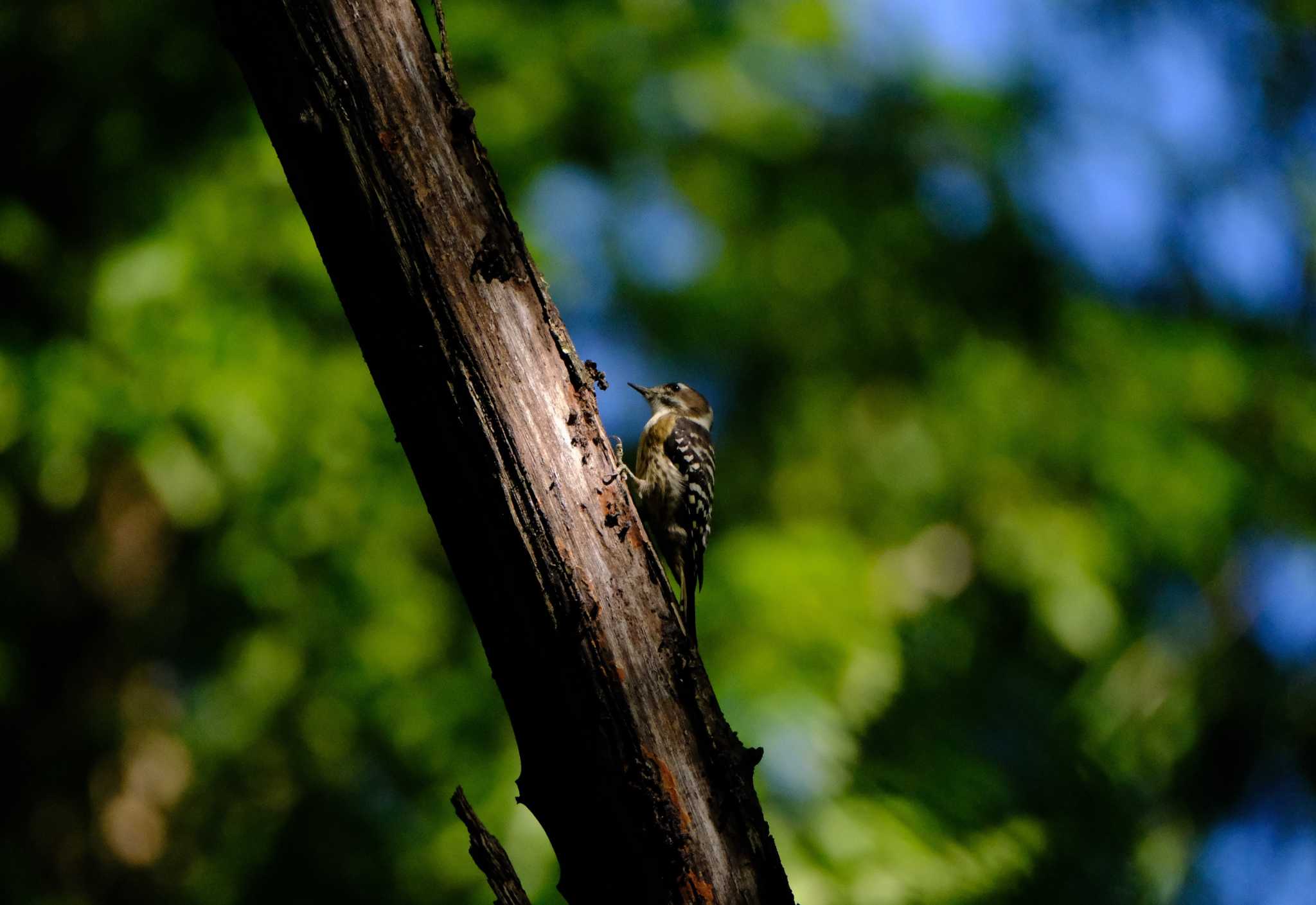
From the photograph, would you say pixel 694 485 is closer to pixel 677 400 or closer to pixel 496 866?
pixel 677 400

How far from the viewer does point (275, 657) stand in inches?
256

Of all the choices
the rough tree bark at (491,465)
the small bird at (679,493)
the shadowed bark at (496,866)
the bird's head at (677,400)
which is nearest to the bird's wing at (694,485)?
the small bird at (679,493)

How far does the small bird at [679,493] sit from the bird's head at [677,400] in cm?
37

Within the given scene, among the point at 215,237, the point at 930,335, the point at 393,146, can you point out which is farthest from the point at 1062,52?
the point at 393,146

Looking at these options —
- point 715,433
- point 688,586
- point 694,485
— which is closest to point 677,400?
point 694,485

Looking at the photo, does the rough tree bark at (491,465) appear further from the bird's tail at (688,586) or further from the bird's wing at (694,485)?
the bird's wing at (694,485)

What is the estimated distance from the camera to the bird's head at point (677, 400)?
597cm

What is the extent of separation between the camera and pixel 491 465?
2.13 metres

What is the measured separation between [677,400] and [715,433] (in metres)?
3.40

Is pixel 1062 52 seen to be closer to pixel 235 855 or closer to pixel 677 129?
pixel 677 129

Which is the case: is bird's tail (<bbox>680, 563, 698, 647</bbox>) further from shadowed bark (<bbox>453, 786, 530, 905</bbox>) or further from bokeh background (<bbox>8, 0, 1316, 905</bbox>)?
shadowed bark (<bbox>453, 786, 530, 905</bbox>)

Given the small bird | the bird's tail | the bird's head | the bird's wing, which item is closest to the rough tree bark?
the bird's tail

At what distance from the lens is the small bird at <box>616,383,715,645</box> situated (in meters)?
5.01

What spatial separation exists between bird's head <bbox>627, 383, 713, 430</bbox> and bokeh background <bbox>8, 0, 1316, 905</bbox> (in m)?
0.80
